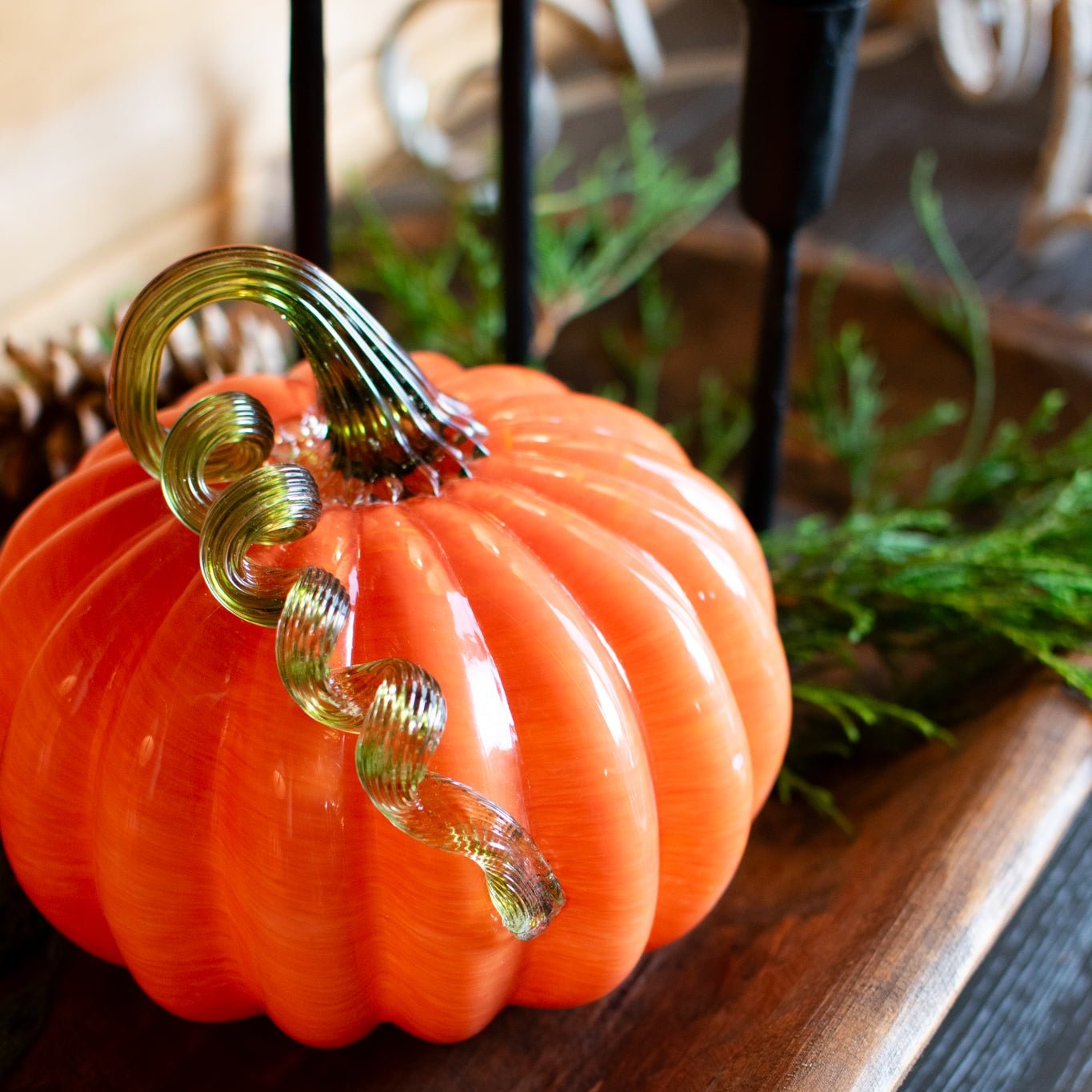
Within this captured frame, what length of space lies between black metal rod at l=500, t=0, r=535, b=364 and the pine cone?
0.13m

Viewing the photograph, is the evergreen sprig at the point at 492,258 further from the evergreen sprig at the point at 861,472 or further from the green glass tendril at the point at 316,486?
the green glass tendril at the point at 316,486

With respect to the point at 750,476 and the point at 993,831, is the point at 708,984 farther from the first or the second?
the point at 750,476

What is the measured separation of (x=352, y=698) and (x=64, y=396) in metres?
0.33

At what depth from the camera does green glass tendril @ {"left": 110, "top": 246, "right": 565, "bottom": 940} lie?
30 cm

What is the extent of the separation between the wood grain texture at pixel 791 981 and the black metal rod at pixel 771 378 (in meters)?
0.13

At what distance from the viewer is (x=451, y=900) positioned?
340 millimetres

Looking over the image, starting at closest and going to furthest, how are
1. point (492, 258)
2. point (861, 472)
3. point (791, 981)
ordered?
point (791, 981), point (861, 472), point (492, 258)

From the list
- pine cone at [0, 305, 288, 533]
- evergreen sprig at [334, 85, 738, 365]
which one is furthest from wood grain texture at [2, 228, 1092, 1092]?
evergreen sprig at [334, 85, 738, 365]

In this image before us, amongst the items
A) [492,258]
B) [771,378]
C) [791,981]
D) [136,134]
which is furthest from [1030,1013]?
[136,134]

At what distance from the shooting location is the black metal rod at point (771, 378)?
512mm

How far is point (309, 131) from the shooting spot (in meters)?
0.48

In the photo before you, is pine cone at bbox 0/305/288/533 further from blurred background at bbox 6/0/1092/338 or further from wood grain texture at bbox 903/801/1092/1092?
wood grain texture at bbox 903/801/1092/1092

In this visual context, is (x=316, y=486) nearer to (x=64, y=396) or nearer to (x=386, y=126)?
(x=64, y=396)

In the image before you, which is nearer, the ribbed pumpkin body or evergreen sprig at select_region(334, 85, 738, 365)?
the ribbed pumpkin body
